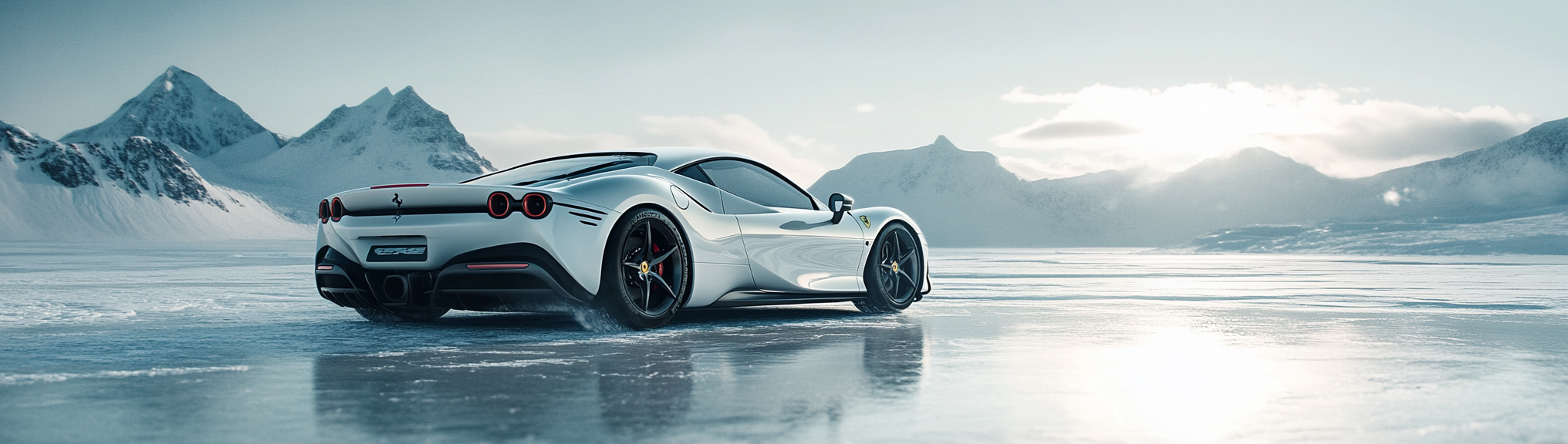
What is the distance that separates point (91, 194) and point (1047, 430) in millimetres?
168709

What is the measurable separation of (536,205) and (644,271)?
2.36ft

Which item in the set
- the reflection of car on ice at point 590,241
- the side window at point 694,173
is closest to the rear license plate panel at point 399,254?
the reflection of car on ice at point 590,241

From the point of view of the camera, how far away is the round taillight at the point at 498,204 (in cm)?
518

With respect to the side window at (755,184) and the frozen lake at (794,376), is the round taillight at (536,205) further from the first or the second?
the side window at (755,184)

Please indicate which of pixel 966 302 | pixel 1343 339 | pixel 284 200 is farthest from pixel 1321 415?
pixel 284 200

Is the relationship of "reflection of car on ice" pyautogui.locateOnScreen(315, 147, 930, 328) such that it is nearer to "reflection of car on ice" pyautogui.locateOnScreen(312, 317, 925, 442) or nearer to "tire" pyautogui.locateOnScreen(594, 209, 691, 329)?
"tire" pyautogui.locateOnScreen(594, 209, 691, 329)

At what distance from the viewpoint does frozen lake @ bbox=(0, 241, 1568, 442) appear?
9.67 ft

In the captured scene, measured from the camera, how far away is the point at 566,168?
6066 mm

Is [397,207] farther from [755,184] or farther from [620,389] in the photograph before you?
[620,389]

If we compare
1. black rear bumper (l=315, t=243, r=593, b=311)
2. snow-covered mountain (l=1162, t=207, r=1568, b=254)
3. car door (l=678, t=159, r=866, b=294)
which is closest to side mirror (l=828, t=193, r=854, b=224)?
car door (l=678, t=159, r=866, b=294)

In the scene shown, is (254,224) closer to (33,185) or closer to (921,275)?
(33,185)

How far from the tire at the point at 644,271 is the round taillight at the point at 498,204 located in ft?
1.63

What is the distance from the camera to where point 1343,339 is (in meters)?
5.57

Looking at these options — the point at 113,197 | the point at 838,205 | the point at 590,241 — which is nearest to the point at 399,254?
the point at 590,241
